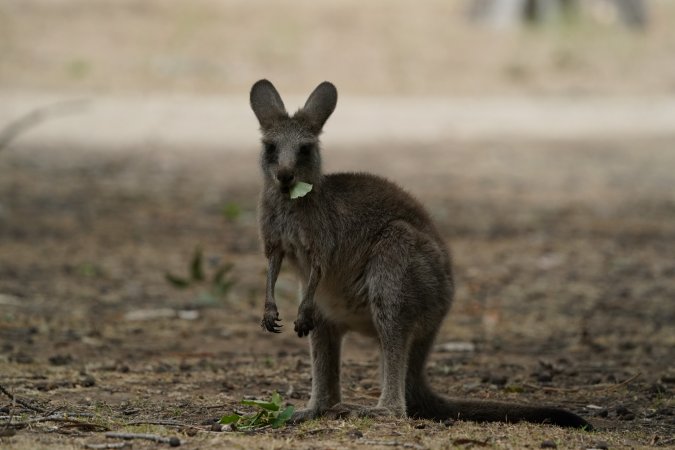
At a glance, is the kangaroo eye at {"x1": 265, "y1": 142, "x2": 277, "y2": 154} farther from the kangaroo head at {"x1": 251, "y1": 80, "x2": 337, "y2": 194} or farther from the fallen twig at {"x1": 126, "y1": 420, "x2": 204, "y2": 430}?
the fallen twig at {"x1": 126, "y1": 420, "x2": 204, "y2": 430}

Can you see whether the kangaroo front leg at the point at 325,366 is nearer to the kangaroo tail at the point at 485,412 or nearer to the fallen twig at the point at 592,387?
the kangaroo tail at the point at 485,412

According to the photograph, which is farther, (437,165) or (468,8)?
(468,8)

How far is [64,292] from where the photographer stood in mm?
7711

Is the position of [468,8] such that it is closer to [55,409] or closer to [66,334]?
[66,334]

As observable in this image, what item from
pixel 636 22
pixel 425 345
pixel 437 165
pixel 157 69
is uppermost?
pixel 636 22

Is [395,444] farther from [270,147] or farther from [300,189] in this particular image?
[270,147]

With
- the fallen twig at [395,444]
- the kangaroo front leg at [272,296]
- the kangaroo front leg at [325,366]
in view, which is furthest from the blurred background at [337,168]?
the fallen twig at [395,444]

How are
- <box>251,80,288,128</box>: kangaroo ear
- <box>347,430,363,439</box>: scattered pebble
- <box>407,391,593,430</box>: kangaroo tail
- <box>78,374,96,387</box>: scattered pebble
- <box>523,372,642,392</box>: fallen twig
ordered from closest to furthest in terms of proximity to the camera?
<box>347,430,363,439</box>: scattered pebble, <box>407,391,593,430</box>: kangaroo tail, <box>251,80,288,128</box>: kangaroo ear, <box>78,374,96,387</box>: scattered pebble, <box>523,372,642,392</box>: fallen twig

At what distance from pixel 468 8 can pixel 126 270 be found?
1688 centimetres

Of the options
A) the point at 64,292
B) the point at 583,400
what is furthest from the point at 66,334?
the point at 583,400

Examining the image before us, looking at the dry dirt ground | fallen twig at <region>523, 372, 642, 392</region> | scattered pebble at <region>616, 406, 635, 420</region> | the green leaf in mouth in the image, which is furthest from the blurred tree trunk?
the green leaf in mouth

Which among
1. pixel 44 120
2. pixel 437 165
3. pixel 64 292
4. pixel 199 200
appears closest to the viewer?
pixel 64 292

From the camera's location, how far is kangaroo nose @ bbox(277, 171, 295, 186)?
4609 millimetres

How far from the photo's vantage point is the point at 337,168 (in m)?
13.2
